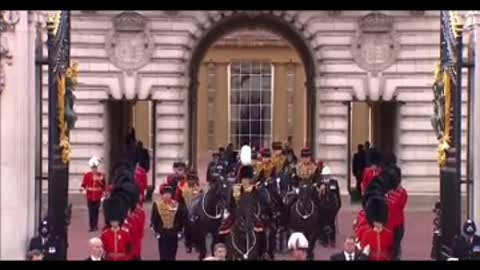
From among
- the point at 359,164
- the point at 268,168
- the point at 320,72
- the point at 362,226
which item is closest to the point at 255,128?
the point at 320,72

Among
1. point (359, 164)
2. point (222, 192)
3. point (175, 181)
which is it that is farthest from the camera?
point (359, 164)

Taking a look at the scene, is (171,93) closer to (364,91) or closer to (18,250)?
(364,91)

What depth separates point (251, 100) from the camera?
3734 centimetres

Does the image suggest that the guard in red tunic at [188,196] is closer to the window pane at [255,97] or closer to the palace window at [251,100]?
the palace window at [251,100]

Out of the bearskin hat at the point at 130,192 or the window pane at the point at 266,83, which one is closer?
the bearskin hat at the point at 130,192

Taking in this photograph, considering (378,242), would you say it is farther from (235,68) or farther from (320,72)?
(235,68)

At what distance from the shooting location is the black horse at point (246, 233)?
12781 mm

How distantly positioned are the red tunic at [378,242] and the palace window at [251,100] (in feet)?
82.0

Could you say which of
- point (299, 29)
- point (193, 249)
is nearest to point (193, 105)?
point (299, 29)

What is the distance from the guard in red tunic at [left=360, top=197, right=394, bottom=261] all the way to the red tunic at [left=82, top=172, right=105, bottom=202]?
22.4 ft

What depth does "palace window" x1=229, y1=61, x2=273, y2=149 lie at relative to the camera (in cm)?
3697

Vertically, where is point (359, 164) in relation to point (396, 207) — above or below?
above

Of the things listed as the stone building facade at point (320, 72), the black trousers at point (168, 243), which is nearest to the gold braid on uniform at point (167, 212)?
the black trousers at point (168, 243)

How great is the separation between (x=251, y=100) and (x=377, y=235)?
1013 inches
